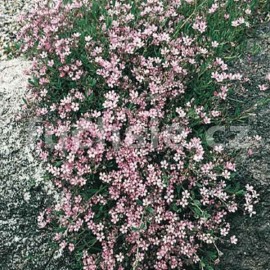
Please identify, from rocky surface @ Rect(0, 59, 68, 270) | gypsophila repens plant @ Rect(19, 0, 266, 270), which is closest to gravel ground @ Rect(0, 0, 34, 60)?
gypsophila repens plant @ Rect(19, 0, 266, 270)

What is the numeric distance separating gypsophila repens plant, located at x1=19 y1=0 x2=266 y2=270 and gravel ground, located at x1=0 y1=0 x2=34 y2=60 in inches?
89.1

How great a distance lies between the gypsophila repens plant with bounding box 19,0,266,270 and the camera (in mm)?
3721

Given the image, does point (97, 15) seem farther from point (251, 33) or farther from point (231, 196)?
point (231, 196)

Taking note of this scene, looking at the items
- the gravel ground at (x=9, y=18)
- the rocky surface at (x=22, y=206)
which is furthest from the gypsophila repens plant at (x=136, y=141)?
the gravel ground at (x=9, y=18)

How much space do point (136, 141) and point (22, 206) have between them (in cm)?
117

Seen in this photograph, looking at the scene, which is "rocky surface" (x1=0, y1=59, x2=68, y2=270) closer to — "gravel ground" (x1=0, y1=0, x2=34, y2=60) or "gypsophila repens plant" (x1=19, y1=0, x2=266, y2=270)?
"gypsophila repens plant" (x1=19, y1=0, x2=266, y2=270)

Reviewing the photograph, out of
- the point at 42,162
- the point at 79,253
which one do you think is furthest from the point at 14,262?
the point at 42,162

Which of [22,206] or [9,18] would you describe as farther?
[9,18]

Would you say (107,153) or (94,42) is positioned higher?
(94,42)

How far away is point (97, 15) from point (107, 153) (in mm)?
1749

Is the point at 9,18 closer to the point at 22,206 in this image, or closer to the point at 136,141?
the point at 22,206

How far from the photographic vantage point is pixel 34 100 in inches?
169

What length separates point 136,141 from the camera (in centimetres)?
381

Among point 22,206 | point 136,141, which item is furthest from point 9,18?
point 136,141
